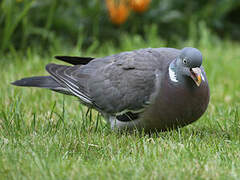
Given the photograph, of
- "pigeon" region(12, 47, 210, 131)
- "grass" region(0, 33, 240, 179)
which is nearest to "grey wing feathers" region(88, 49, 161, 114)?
"pigeon" region(12, 47, 210, 131)

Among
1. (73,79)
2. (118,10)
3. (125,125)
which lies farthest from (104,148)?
(118,10)

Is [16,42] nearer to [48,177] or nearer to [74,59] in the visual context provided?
[74,59]

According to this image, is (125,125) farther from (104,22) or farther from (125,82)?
(104,22)

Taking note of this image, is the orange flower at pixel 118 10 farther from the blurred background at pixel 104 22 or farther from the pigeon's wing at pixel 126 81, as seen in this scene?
the pigeon's wing at pixel 126 81

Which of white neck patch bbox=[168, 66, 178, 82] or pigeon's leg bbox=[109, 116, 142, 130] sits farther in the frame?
pigeon's leg bbox=[109, 116, 142, 130]

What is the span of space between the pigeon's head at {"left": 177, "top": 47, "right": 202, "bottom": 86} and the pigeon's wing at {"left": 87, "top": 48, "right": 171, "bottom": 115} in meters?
0.23

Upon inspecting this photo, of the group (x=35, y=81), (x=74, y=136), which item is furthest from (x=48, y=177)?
(x=35, y=81)

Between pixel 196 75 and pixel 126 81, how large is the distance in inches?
24.3

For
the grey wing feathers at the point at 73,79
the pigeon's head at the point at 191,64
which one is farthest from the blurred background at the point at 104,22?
the pigeon's head at the point at 191,64

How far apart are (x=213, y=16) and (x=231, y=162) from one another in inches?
255

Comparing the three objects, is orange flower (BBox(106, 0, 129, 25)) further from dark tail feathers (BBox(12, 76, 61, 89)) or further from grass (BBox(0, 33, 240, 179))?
dark tail feathers (BBox(12, 76, 61, 89))

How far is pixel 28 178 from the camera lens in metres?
2.31

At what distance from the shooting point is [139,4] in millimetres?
6742

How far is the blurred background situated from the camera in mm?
6215
